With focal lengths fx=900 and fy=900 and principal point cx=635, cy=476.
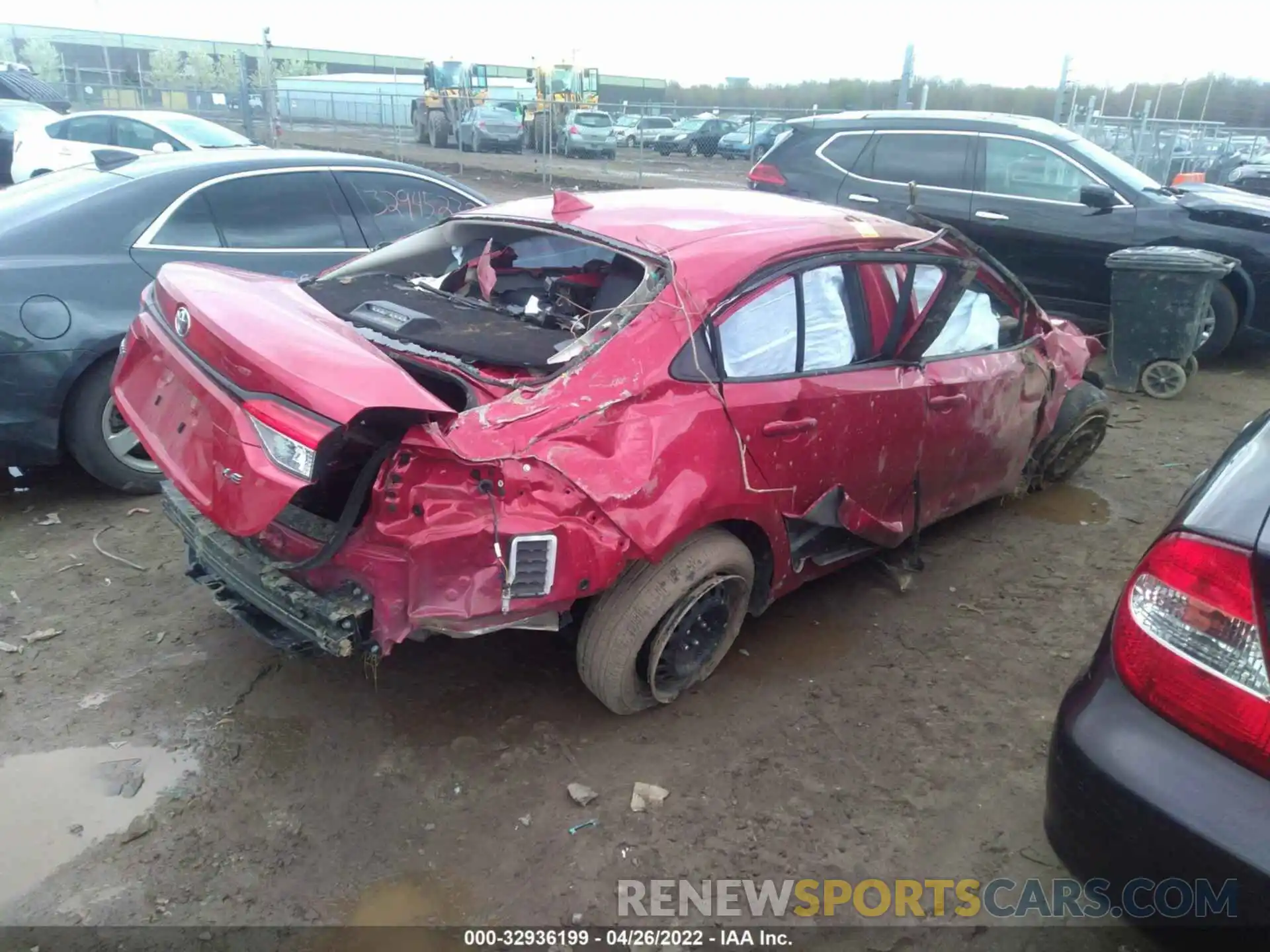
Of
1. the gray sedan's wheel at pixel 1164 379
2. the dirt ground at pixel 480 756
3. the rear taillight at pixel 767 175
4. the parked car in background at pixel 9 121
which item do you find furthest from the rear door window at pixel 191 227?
the parked car in background at pixel 9 121

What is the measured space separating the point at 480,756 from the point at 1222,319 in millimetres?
7151

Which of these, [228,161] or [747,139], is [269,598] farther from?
[747,139]

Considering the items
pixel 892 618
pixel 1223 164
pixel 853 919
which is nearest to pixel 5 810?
pixel 853 919

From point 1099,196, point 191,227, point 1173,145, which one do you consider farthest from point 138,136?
point 1173,145

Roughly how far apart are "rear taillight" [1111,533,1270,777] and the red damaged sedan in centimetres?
128

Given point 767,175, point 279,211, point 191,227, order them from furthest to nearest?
point 767,175, point 279,211, point 191,227

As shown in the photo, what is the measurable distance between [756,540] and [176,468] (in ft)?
6.18

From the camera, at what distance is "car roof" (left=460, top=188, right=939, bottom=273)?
10.0ft

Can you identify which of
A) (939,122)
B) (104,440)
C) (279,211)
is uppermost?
(939,122)

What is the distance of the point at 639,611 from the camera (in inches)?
110

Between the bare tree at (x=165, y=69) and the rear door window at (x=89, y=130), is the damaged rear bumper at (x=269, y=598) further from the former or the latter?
the bare tree at (x=165, y=69)

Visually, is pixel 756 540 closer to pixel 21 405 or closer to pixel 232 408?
pixel 232 408

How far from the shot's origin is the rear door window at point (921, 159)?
7.74 m

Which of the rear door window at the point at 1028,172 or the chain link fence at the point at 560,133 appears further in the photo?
the chain link fence at the point at 560,133
